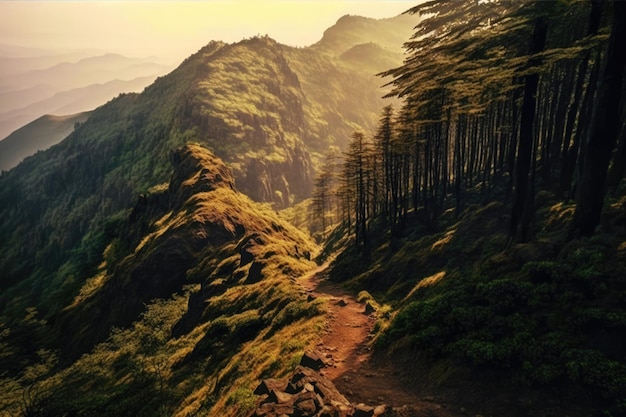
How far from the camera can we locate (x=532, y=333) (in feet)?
41.7

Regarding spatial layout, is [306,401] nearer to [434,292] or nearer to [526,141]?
[434,292]

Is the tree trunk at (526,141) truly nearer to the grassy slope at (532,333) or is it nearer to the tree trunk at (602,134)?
the grassy slope at (532,333)

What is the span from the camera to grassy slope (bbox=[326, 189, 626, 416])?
10594 millimetres

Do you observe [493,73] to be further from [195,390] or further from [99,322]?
[99,322]

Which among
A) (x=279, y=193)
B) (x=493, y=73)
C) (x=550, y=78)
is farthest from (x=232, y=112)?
(x=493, y=73)

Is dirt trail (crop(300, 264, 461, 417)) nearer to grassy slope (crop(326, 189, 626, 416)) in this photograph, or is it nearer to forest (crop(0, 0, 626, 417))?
forest (crop(0, 0, 626, 417))

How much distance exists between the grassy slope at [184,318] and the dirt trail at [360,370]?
165 cm

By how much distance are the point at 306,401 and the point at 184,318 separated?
37.5m

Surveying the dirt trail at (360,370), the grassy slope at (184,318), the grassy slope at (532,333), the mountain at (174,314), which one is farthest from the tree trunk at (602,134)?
the grassy slope at (184,318)

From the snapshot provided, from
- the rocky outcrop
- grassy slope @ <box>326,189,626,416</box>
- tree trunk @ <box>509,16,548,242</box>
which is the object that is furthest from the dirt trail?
tree trunk @ <box>509,16,548,242</box>

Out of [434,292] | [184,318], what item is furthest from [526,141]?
[184,318]

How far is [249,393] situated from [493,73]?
19013mm

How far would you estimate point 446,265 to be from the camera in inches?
1197

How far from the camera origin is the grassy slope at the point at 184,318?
23234 mm
